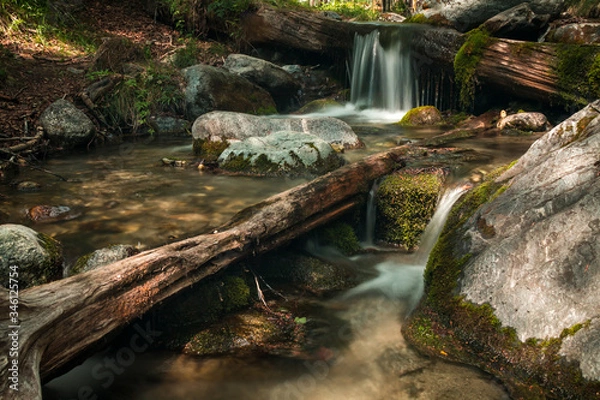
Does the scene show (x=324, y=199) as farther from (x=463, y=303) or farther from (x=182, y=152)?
(x=182, y=152)

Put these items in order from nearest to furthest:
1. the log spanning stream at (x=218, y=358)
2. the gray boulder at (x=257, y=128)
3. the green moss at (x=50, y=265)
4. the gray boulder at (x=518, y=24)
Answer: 1. the log spanning stream at (x=218, y=358)
2. the green moss at (x=50, y=265)
3. the gray boulder at (x=257, y=128)
4. the gray boulder at (x=518, y=24)

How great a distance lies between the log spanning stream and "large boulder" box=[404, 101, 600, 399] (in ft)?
0.85

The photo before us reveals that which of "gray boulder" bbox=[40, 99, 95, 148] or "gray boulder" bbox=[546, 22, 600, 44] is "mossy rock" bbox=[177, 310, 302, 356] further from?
"gray boulder" bbox=[546, 22, 600, 44]

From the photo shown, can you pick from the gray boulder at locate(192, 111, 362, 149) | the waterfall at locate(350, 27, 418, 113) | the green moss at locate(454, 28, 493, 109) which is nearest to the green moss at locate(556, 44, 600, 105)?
the green moss at locate(454, 28, 493, 109)

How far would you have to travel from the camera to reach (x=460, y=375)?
330 cm

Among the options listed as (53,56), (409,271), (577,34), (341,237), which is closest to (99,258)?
(341,237)

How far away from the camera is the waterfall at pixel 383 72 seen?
12516 mm

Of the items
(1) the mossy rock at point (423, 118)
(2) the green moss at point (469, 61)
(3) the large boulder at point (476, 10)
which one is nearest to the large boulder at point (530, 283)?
(1) the mossy rock at point (423, 118)

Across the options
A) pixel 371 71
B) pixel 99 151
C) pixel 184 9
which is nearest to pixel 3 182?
pixel 99 151

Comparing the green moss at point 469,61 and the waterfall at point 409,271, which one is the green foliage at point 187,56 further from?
the waterfall at point 409,271

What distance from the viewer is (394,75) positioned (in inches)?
501

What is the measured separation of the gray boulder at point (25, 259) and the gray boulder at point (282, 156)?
11.5 ft

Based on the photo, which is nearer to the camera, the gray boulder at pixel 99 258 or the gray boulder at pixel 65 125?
the gray boulder at pixel 99 258

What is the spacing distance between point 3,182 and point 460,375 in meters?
6.37
